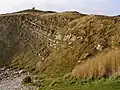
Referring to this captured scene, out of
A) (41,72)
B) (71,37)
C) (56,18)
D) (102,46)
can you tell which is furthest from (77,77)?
(56,18)

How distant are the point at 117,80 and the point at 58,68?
19.0 metres

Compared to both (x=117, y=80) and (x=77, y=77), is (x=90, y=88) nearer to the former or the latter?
(x=117, y=80)

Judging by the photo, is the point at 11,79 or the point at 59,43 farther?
the point at 59,43

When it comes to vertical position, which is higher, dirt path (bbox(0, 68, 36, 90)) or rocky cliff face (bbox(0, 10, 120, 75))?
rocky cliff face (bbox(0, 10, 120, 75))

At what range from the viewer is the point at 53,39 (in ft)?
199

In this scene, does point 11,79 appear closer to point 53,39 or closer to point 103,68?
point 53,39

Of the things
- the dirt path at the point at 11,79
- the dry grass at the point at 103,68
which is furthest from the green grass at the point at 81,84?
the dirt path at the point at 11,79

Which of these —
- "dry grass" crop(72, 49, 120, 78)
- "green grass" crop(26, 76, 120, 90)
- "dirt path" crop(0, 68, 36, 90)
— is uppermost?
"dry grass" crop(72, 49, 120, 78)

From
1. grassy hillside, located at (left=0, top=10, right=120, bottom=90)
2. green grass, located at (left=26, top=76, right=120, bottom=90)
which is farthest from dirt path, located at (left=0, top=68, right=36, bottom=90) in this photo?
green grass, located at (left=26, top=76, right=120, bottom=90)

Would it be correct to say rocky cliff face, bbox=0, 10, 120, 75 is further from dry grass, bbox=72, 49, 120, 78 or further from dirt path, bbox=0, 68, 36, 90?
dry grass, bbox=72, 49, 120, 78

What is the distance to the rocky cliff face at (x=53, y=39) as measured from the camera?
1950 inches

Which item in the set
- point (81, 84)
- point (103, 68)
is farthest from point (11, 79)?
point (81, 84)

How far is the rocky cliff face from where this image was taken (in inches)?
1950

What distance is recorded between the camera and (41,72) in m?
51.0
